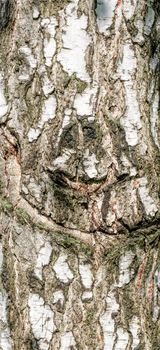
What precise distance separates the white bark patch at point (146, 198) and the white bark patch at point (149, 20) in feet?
1.19

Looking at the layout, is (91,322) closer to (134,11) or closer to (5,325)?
(5,325)

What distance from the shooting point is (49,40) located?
5.47ft

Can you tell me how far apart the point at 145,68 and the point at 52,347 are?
71 centimetres

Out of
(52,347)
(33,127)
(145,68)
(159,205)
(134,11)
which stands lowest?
(52,347)

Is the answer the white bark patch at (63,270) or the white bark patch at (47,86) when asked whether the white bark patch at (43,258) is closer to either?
the white bark patch at (63,270)

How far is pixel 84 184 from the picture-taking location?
1664 millimetres

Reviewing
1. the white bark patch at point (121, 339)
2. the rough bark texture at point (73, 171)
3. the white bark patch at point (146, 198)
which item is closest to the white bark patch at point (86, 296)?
the rough bark texture at point (73, 171)

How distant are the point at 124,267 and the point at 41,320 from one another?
24 cm

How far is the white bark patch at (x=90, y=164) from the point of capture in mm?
1662

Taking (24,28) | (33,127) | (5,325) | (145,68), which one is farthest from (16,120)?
(5,325)

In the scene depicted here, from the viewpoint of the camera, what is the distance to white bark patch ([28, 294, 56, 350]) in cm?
169

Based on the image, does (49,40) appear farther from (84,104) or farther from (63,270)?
(63,270)

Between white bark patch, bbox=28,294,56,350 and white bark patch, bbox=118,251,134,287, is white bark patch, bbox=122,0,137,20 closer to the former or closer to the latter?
white bark patch, bbox=118,251,134,287

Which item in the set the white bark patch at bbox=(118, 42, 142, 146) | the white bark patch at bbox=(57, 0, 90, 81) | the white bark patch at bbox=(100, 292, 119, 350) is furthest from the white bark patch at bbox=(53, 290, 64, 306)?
the white bark patch at bbox=(57, 0, 90, 81)
